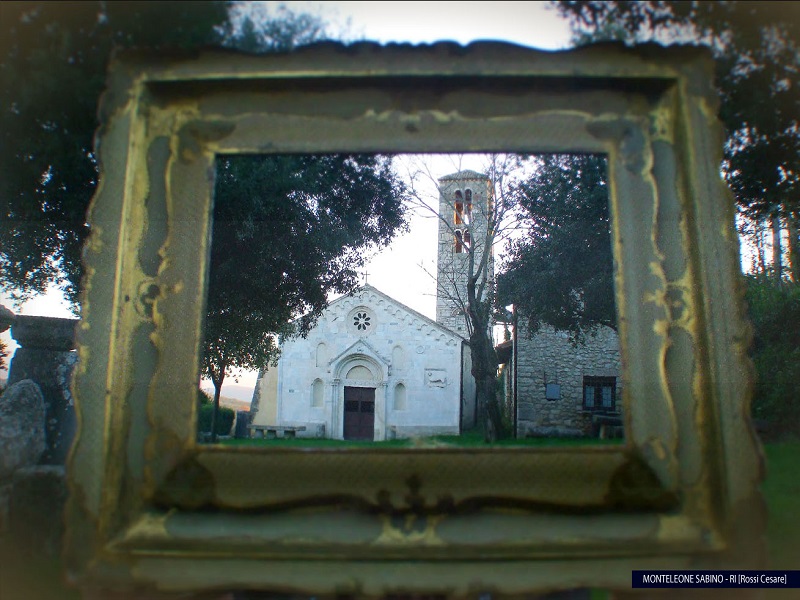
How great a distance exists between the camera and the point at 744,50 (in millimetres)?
2807

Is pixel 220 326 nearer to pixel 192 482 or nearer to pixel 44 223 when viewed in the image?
pixel 44 223

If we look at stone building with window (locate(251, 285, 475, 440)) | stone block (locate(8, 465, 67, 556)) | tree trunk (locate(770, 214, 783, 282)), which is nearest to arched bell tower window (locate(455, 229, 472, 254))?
tree trunk (locate(770, 214, 783, 282))

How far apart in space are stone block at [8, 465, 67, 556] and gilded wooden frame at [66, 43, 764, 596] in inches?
35.2

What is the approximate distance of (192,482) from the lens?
227 cm

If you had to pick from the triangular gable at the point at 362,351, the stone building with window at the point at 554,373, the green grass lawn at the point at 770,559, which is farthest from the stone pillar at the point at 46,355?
the triangular gable at the point at 362,351

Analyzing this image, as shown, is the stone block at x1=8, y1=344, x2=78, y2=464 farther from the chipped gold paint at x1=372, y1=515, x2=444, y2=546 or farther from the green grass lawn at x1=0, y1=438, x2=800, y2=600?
the chipped gold paint at x1=372, y1=515, x2=444, y2=546

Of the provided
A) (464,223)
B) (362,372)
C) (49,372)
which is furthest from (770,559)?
(362,372)

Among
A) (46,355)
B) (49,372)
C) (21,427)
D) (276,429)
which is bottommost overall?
(276,429)

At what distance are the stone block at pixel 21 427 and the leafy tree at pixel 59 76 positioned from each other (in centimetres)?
131

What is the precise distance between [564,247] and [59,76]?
6.48 m

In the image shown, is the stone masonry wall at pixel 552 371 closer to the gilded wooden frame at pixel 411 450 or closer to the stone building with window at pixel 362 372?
the stone building with window at pixel 362 372

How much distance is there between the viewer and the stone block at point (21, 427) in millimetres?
3061

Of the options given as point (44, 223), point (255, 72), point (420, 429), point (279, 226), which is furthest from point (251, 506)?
point (420, 429)

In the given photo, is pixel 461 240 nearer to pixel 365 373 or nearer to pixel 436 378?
pixel 436 378
